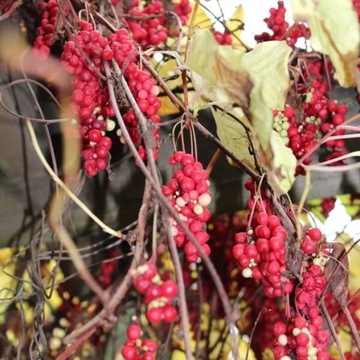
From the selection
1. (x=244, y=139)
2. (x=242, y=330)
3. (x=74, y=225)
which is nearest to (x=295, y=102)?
(x=244, y=139)

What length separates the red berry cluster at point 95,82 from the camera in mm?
377

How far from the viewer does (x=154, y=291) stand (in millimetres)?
245

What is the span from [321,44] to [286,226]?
105mm

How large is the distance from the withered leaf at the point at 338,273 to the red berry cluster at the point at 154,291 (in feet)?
0.51

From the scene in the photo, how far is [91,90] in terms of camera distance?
1.32 ft

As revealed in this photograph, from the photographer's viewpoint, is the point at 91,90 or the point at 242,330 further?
the point at 242,330

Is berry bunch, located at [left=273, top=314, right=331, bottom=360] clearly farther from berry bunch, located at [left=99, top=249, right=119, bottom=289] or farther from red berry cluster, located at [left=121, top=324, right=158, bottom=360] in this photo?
berry bunch, located at [left=99, top=249, right=119, bottom=289]

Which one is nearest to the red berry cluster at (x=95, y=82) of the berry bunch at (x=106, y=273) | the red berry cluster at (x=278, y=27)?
the red berry cluster at (x=278, y=27)

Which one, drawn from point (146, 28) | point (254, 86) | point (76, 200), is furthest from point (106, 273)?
point (254, 86)

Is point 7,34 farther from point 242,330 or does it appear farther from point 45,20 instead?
point 242,330

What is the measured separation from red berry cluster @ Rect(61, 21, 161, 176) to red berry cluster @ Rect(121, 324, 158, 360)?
0.43 feet

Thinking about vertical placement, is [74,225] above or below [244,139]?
below

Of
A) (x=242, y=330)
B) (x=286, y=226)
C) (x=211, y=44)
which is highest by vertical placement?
(x=211, y=44)

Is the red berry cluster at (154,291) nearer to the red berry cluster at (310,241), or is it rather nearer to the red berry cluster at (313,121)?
the red berry cluster at (310,241)
